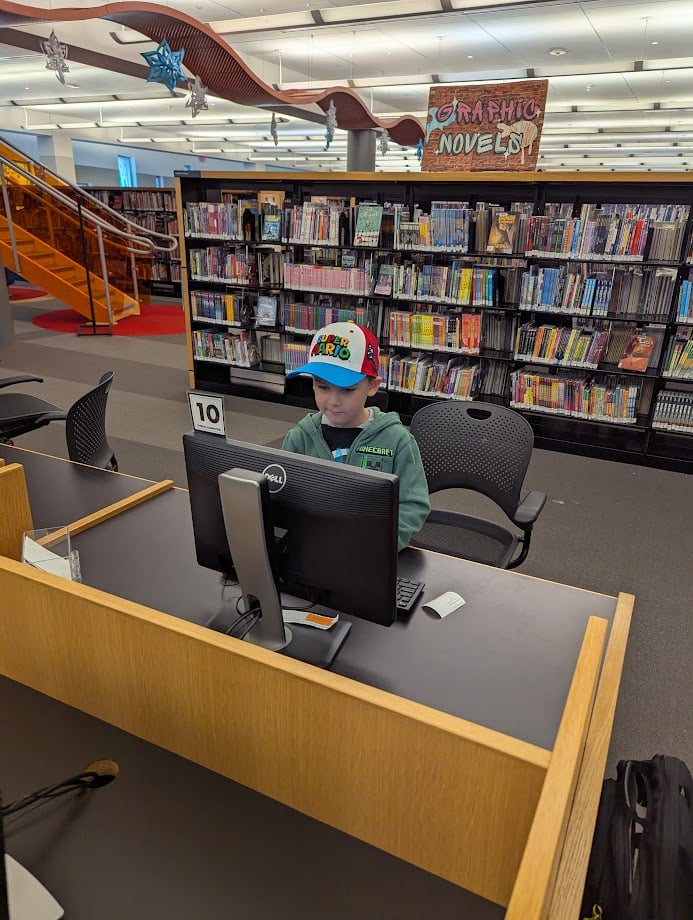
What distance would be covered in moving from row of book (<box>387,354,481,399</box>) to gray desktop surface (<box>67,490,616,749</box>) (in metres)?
3.20

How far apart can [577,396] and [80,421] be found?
130 inches

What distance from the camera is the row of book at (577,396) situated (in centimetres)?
432

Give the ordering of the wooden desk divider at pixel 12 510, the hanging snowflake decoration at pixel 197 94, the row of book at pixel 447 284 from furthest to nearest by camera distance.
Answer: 1. the hanging snowflake decoration at pixel 197 94
2. the row of book at pixel 447 284
3. the wooden desk divider at pixel 12 510

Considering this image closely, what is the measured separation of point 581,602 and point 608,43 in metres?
7.47

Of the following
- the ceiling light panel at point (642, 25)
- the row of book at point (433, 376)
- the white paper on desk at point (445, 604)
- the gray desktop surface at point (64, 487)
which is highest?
the ceiling light panel at point (642, 25)

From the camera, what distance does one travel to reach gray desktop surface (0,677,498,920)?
34.2 inches

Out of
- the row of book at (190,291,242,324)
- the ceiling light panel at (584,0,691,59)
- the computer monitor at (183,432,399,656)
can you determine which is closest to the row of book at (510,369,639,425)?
the row of book at (190,291,242,324)

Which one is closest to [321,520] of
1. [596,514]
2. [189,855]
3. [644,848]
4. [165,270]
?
[189,855]

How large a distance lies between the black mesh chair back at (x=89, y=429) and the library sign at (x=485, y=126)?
304cm

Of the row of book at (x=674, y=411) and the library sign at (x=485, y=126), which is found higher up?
the library sign at (x=485, y=126)

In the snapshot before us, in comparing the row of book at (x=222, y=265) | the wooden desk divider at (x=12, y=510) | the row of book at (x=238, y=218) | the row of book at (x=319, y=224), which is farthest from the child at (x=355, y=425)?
the row of book at (x=222, y=265)

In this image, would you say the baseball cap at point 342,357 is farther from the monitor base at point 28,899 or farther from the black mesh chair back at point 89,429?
the black mesh chair back at point 89,429

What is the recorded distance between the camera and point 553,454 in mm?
4613

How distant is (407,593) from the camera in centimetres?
150
